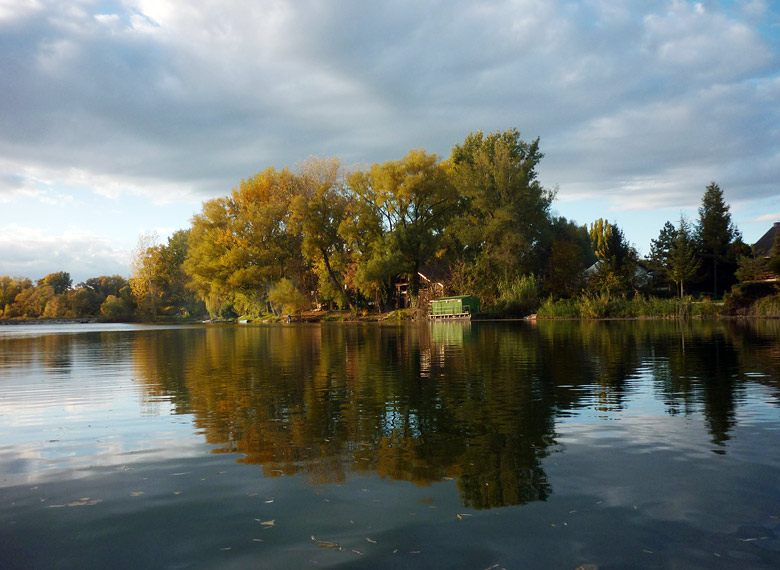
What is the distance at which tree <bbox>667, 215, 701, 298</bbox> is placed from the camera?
38625 millimetres

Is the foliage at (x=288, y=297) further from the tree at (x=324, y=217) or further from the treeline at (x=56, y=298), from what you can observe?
the treeline at (x=56, y=298)

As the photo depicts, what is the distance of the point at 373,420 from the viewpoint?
6477mm

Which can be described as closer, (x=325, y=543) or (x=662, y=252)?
(x=325, y=543)

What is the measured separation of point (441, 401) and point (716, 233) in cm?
Answer: 4474

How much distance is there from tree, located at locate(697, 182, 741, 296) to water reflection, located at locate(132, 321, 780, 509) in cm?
3173

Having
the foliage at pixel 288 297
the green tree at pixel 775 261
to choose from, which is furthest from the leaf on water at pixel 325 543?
the foliage at pixel 288 297

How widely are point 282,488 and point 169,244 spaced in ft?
310

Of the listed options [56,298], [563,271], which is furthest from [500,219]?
[56,298]

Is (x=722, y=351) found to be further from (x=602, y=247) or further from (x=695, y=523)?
(x=602, y=247)

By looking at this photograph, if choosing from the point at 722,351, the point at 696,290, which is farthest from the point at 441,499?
the point at 696,290

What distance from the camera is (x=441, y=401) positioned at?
7.67 m

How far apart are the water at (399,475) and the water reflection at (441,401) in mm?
39

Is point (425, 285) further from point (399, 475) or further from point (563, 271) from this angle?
point (399, 475)

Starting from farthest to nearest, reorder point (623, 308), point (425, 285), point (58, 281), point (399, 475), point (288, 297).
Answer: point (58, 281) → point (288, 297) → point (425, 285) → point (623, 308) → point (399, 475)
